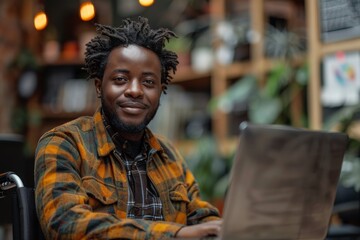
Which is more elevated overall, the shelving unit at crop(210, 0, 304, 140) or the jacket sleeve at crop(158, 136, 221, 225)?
the shelving unit at crop(210, 0, 304, 140)

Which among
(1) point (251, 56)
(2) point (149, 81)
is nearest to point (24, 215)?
(2) point (149, 81)

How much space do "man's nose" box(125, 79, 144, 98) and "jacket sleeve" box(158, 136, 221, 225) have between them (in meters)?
0.24

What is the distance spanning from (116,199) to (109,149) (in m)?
0.12

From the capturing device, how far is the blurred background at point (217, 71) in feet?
13.0

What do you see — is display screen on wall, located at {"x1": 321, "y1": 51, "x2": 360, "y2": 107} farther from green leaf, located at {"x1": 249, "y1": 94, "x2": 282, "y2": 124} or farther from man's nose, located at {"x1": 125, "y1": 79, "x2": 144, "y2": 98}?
man's nose, located at {"x1": 125, "y1": 79, "x2": 144, "y2": 98}

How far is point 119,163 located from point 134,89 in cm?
17

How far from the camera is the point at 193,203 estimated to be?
5.64 feet

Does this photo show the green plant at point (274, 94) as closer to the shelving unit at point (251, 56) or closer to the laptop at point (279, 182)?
the shelving unit at point (251, 56)

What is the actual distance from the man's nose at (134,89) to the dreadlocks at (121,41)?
3.5 inches

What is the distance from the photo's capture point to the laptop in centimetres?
127

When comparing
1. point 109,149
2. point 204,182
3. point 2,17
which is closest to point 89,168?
point 109,149

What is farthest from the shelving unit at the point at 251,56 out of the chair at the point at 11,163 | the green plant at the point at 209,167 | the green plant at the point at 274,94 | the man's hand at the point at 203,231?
the man's hand at the point at 203,231

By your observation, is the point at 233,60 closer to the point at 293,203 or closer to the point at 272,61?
the point at 272,61

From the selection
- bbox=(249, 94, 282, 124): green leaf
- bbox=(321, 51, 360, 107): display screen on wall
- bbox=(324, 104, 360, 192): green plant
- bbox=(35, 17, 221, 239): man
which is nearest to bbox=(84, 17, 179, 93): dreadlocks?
bbox=(35, 17, 221, 239): man
